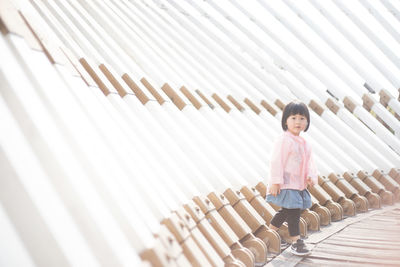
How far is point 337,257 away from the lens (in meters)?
1.79

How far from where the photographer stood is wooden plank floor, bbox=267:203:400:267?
5.68 ft

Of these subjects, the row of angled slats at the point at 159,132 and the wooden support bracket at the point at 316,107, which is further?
the wooden support bracket at the point at 316,107

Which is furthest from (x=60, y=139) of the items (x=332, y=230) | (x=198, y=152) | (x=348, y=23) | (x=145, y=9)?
(x=348, y=23)

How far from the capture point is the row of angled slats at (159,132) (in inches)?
35.4

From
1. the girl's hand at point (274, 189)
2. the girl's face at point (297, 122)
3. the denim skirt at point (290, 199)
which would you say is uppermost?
the girl's face at point (297, 122)

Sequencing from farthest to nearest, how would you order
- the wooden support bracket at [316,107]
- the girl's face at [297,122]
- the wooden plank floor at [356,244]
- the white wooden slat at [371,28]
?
the white wooden slat at [371,28] < the wooden support bracket at [316,107] < the girl's face at [297,122] < the wooden plank floor at [356,244]

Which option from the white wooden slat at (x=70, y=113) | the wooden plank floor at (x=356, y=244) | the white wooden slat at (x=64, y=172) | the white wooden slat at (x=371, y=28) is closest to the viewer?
the white wooden slat at (x=64, y=172)

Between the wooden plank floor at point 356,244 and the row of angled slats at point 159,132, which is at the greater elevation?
the row of angled slats at point 159,132

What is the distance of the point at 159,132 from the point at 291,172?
67cm

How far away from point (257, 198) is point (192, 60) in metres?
0.95

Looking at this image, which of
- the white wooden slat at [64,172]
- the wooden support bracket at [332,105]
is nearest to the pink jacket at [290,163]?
the white wooden slat at [64,172]

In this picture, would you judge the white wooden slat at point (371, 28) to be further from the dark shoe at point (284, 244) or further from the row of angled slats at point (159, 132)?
the dark shoe at point (284, 244)

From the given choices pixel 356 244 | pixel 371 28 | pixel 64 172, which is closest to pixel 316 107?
pixel 371 28

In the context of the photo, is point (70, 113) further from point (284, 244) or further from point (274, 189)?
point (284, 244)
